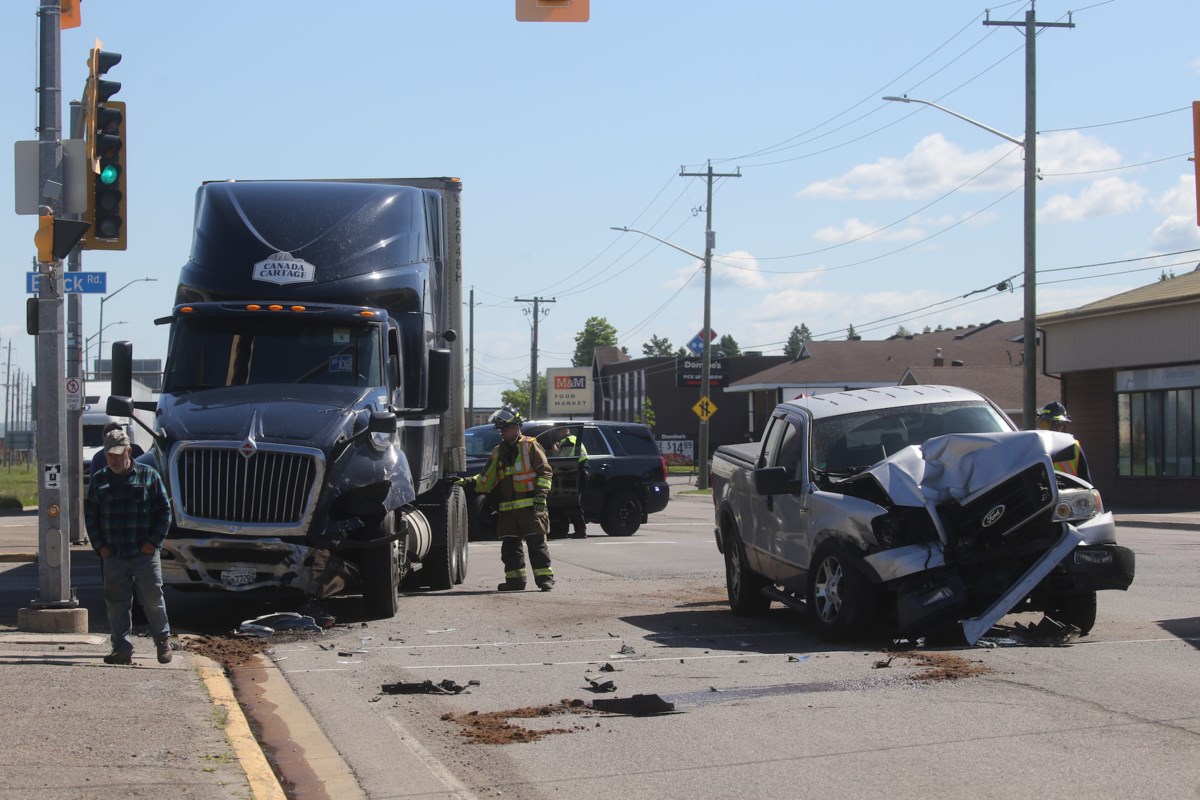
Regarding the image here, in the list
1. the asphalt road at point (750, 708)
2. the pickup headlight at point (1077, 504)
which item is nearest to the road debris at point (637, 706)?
the asphalt road at point (750, 708)

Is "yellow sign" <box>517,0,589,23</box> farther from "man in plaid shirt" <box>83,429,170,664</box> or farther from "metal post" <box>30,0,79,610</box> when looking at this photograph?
"man in plaid shirt" <box>83,429,170,664</box>

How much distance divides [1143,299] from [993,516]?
1202 inches

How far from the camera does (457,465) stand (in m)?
15.4

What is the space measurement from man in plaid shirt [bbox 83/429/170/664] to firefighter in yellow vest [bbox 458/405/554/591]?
19.1 ft

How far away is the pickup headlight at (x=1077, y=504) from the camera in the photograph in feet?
31.0

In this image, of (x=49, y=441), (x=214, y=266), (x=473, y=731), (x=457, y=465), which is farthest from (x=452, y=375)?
(x=473, y=731)

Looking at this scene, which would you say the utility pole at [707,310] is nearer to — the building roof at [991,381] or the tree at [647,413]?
the building roof at [991,381]

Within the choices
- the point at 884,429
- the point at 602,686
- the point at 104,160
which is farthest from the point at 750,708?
the point at 104,160

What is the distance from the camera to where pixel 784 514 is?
11.0 m

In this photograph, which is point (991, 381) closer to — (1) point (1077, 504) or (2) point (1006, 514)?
(1) point (1077, 504)

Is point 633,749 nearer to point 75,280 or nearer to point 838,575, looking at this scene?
point 838,575

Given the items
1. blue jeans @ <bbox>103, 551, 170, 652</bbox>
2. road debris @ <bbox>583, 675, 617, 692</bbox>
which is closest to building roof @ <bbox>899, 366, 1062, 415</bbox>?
road debris @ <bbox>583, 675, 617, 692</bbox>

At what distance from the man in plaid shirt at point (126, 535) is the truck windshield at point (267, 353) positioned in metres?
3.11

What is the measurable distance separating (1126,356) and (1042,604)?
29631 mm
